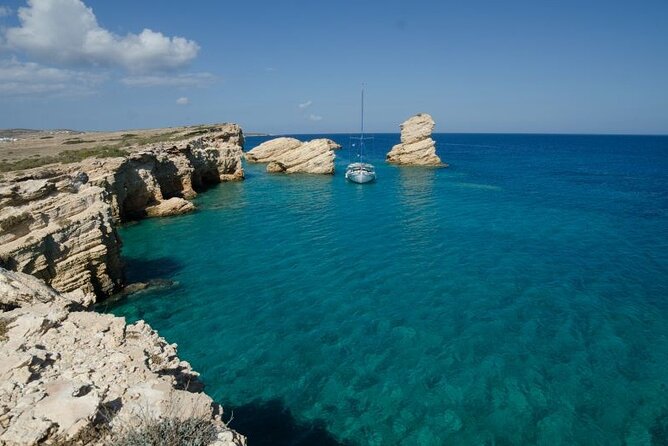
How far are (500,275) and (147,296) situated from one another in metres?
18.3

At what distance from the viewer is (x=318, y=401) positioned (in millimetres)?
12141

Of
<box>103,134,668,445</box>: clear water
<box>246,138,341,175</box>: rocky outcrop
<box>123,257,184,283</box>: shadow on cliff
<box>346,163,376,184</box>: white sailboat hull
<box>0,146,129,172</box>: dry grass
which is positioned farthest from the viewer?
<box>246,138,341,175</box>: rocky outcrop

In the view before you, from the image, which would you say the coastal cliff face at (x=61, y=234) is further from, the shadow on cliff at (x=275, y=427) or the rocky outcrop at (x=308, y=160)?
the rocky outcrop at (x=308, y=160)

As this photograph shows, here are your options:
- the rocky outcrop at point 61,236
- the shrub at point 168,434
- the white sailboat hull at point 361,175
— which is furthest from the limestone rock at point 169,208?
the shrub at point 168,434

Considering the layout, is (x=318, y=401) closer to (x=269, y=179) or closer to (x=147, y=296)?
(x=147, y=296)

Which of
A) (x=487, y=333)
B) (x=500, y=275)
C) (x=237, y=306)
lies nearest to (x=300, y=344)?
(x=237, y=306)

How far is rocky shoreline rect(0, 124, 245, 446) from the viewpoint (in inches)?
235

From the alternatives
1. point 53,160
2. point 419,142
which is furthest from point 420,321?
point 419,142

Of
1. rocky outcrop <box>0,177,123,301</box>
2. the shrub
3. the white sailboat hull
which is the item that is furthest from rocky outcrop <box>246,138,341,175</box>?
the shrub

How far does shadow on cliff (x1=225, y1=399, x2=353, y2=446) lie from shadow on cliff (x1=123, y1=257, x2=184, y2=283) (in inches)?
494

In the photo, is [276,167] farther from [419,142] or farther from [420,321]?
[420,321]

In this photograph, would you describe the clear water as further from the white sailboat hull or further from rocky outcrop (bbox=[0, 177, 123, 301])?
the white sailboat hull

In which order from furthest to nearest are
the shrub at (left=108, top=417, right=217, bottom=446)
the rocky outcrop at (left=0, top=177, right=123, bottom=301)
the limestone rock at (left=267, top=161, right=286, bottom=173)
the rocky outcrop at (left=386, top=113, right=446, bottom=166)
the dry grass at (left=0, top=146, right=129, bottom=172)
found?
the rocky outcrop at (left=386, top=113, right=446, bottom=166) → the limestone rock at (left=267, top=161, right=286, bottom=173) → the dry grass at (left=0, top=146, right=129, bottom=172) → the rocky outcrop at (left=0, top=177, right=123, bottom=301) → the shrub at (left=108, top=417, right=217, bottom=446)

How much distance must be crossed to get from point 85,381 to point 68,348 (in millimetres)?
1381
